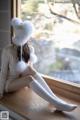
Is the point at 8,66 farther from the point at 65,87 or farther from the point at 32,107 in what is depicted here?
the point at 65,87

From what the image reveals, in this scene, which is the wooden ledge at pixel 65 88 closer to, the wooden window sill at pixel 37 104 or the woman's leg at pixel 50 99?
the wooden window sill at pixel 37 104

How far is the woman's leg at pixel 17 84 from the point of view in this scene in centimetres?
231

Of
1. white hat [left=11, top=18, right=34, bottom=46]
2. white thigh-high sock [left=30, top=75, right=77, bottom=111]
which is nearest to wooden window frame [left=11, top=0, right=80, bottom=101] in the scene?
white thigh-high sock [left=30, top=75, right=77, bottom=111]

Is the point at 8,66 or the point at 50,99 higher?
the point at 8,66

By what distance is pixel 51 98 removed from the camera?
216 centimetres

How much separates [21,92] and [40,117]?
1.79ft

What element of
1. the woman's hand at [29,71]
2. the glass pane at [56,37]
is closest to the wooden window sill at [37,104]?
the glass pane at [56,37]

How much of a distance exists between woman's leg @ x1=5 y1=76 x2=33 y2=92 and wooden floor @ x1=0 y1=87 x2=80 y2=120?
70 millimetres

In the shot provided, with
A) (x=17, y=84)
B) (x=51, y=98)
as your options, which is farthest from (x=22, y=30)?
(x=51, y=98)

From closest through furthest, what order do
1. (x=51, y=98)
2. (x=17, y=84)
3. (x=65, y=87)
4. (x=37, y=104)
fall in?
1. (x=51, y=98)
2. (x=37, y=104)
3. (x=17, y=84)
4. (x=65, y=87)

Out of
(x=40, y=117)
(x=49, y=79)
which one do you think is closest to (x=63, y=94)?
(x=49, y=79)

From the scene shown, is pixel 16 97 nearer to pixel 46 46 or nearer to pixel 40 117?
pixel 40 117

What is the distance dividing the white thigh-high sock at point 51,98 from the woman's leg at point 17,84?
82mm

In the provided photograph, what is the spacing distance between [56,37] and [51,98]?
2.32 feet
